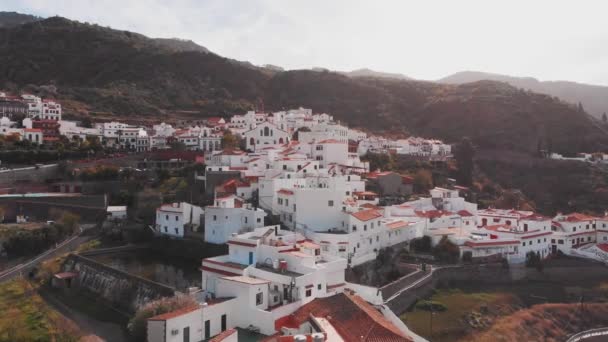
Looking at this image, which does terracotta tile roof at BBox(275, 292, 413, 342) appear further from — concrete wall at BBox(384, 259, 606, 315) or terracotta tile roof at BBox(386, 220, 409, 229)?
terracotta tile roof at BBox(386, 220, 409, 229)

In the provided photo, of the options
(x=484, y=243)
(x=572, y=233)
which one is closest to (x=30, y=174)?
(x=484, y=243)

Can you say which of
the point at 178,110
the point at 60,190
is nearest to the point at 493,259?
the point at 60,190

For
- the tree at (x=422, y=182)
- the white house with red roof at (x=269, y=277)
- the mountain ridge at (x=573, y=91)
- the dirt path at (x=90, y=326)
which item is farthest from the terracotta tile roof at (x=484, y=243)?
the mountain ridge at (x=573, y=91)

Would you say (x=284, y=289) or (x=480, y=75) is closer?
(x=284, y=289)

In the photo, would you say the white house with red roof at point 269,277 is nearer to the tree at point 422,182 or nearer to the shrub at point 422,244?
the shrub at point 422,244

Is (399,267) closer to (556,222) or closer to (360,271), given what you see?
(360,271)

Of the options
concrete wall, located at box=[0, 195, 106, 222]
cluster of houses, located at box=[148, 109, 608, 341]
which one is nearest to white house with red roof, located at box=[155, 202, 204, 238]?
cluster of houses, located at box=[148, 109, 608, 341]
